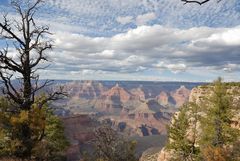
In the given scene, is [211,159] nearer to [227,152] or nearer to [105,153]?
[227,152]

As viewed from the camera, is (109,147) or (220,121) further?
(220,121)

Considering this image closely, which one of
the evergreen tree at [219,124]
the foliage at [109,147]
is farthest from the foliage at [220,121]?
the foliage at [109,147]

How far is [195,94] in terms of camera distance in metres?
82.7

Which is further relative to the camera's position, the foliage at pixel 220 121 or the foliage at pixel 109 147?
the foliage at pixel 220 121

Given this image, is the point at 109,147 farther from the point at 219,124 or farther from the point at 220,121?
the point at 220,121

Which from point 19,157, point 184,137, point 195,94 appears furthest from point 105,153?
point 195,94

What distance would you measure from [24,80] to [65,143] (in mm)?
38439

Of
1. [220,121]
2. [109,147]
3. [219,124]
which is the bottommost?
[109,147]

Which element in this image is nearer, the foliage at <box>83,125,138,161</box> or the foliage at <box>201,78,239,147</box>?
the foliage at <box>83,125,138,161</box>

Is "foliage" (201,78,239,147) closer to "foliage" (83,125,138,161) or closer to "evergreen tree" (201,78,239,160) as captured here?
"evergreen tree" (201,78,239,160)

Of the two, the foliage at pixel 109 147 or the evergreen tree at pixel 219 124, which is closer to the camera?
the foliage at pixel 109 147

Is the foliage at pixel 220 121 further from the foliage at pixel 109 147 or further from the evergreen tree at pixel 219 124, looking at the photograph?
the foliage at pixel 109 147

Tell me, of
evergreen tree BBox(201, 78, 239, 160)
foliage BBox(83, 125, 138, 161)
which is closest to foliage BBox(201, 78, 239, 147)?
evergreen tree BBox(201, 78, 239, 160)

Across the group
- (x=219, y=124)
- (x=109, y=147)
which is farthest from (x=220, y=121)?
(x=109, y=147)
